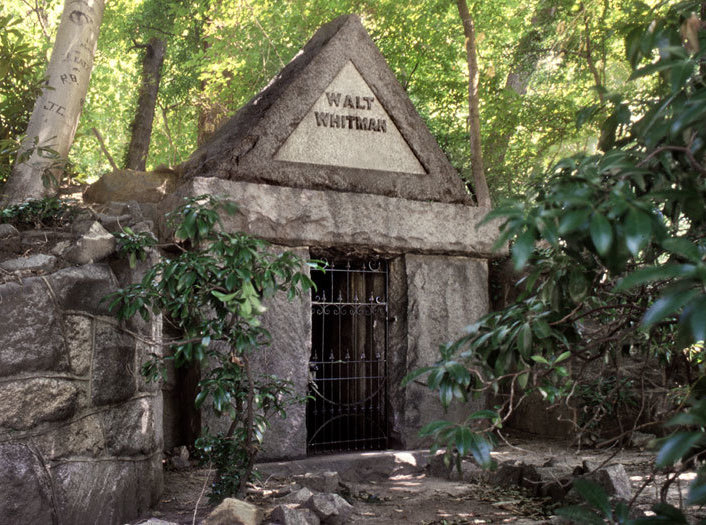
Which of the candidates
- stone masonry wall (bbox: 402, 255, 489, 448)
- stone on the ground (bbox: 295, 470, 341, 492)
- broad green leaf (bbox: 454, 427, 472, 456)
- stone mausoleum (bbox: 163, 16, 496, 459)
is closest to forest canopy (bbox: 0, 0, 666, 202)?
stone mausoleum (bbox: 163, 16, 496, 459)

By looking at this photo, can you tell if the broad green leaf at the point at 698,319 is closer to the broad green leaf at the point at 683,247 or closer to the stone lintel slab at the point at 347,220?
the broad green leaf at the point at 683,247

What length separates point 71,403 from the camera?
135 inches

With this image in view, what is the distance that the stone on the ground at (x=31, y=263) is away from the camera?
3680 millimetres

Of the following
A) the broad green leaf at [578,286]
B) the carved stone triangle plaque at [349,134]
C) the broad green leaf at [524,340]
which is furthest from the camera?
the carved stone triangle plaque at [349,134]

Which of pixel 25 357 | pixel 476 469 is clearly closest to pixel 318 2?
pixel 476 469

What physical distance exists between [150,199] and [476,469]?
3941 mm

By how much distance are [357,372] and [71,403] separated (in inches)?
136

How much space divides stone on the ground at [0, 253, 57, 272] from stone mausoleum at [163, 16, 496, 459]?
5.52 ft

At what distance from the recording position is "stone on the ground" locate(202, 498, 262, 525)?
3311 mm

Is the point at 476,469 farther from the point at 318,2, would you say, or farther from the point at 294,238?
the point at 318,2

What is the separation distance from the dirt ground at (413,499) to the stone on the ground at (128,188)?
2.82 m

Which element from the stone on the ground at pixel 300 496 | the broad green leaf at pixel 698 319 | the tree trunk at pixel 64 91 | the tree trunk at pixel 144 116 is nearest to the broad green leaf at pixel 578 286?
the broad green leaf at pixel 698 319

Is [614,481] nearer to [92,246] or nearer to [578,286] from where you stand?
[578,286]

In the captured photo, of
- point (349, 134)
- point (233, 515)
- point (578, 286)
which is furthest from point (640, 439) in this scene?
point (578, 286)
